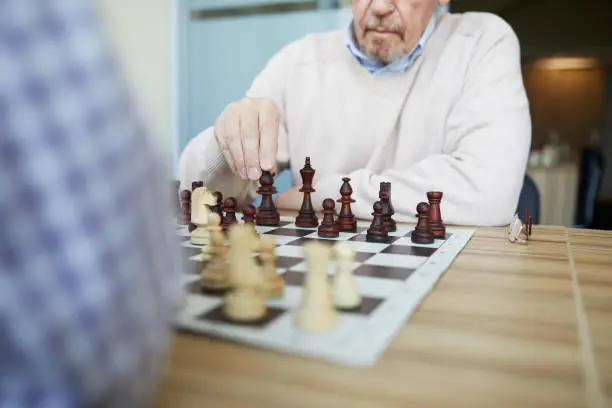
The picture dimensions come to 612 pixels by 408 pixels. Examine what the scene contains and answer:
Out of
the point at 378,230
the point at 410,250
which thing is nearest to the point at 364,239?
the point at 378,230

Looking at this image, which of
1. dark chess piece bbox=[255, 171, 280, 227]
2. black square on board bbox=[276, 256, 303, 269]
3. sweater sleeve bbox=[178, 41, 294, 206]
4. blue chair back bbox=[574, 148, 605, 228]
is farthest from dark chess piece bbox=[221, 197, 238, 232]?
blue chair back bbox=[574, 148, 605, 228]

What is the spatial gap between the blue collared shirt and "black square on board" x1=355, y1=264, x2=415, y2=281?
1.22 m

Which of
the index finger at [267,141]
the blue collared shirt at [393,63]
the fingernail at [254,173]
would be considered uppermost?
the blue collared shirt at [393,63]

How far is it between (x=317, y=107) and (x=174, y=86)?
7.45 feet

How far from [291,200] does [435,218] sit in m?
0.58

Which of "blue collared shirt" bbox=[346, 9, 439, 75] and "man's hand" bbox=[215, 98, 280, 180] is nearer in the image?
"man's hand" bbox=[215, 98, 280, 180]

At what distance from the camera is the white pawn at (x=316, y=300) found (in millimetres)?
686

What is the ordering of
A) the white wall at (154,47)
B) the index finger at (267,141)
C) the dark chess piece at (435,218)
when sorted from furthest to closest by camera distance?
1. the white wall at (154,47)
2. the index finger at (267,141)
3. the dark chess piece at (435,218)

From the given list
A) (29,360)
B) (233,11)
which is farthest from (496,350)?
(233,11)

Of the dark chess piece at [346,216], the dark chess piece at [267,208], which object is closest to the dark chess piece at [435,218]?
the dark chess piece at [346,216]

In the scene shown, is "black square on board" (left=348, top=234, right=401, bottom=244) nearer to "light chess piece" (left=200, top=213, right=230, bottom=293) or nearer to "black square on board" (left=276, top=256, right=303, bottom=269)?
"black square on board" (left=276, top=256, right=303, bottom=269)

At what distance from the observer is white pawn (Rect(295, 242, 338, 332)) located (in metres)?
0.69

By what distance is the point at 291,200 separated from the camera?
1.81 meters

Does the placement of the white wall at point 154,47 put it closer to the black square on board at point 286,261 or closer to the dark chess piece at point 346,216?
the dark chess piece at point 346,216
